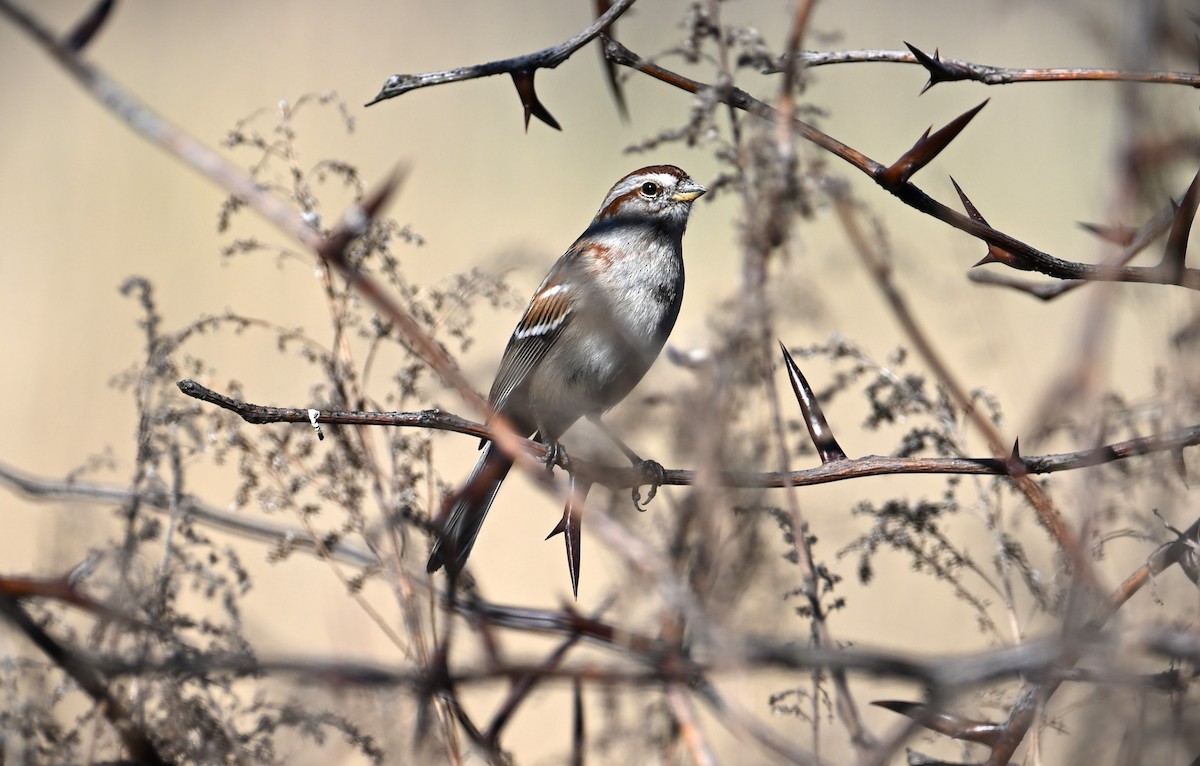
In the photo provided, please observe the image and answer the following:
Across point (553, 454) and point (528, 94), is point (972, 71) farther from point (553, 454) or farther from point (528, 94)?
point (553, 454)

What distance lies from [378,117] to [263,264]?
1.98 metres

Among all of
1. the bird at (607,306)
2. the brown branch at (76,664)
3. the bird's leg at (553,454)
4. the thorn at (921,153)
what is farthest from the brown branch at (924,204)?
the bird at (607,306)

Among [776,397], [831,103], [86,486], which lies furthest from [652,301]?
[831,103]

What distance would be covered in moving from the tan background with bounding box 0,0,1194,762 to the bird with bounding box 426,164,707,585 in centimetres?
120

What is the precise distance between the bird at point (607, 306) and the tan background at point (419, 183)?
1.20m

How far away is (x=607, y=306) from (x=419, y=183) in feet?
17.6

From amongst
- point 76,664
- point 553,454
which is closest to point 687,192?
point 553,454

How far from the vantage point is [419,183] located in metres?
8.28

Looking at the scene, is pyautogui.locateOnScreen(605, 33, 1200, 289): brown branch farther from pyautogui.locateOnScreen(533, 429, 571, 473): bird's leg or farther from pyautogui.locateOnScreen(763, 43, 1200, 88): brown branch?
pyautogui.locateOnScreen(533, 429, 571, 473): bird's leg

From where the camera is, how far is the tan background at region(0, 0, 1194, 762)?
5828 millimetres

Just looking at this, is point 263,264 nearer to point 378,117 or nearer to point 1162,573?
point 378,117

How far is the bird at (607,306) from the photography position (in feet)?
11.2

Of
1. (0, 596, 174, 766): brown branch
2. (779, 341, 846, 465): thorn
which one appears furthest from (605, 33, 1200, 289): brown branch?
(0, 596, 174, 766): brown branch

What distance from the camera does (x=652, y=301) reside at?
3.45m
